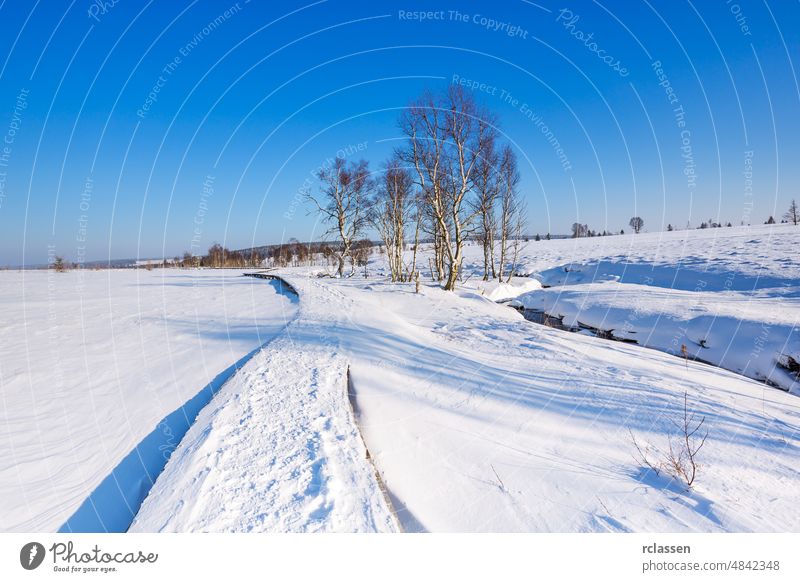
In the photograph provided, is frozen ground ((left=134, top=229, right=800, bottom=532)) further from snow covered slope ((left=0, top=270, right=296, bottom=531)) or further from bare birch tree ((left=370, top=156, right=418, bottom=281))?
bare birch tree ((left=370, top=156, right=418, bottom=281))

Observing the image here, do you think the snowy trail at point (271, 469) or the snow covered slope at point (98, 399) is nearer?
the snowy trail at point (271, 469)

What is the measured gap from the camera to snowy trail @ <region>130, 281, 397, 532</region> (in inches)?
88.3

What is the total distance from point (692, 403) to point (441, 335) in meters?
4.78

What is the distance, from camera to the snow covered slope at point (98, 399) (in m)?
2.81

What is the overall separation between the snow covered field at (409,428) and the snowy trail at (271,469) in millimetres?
16

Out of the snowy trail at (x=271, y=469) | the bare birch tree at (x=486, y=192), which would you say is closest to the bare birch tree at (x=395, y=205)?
the bare birch tree at (x=486, y=192)

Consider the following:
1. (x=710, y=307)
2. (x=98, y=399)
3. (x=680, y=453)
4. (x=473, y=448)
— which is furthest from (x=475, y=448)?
(x=710, y=307)

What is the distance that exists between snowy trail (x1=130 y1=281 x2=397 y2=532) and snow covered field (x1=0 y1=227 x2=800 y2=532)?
0.05 ft

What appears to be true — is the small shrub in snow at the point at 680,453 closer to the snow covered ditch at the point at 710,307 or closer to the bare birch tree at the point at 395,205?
the snow covered ditch at the point at 710,307

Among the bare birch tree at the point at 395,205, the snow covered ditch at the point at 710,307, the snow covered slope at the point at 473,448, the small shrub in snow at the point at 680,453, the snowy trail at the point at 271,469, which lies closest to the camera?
the snowy trail at the point at 271,469

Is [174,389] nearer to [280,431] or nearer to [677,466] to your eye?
[280,431]

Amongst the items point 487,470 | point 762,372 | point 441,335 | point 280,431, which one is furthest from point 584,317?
point 280,431

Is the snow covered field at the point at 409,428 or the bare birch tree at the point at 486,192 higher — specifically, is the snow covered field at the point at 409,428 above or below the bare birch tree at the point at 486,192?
below

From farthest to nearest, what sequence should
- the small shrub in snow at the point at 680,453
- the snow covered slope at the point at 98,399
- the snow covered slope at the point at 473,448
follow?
the small shrub in snow at the point at 680,453 < the snow covered slope at the point at 98,399 < the snow covered slope at the point at 473,448
